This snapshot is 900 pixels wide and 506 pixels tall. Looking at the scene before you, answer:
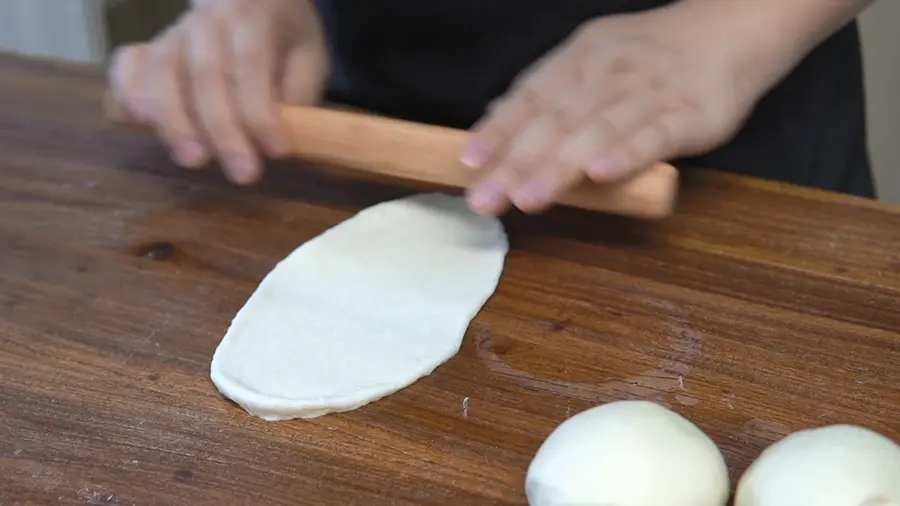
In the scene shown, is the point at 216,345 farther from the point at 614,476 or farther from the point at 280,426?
the point at 614,476

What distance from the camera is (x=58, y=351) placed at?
49 cm

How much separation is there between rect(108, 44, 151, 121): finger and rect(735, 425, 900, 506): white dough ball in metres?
0.45

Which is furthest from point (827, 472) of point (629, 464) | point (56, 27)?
point (56, 27)

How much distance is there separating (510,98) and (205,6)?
255 millimetres

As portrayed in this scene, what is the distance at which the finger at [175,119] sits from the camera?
61 centimetres

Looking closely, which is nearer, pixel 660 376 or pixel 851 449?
pixel 851 449

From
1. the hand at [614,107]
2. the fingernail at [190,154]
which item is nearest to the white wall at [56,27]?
the fingernail at [190,154]

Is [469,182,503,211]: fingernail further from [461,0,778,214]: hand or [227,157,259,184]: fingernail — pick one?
[227,157,259,184]: fingernail

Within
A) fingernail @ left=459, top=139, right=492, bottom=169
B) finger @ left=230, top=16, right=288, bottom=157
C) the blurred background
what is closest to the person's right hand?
finger @ left=230, top=16, right=288, bottom=157

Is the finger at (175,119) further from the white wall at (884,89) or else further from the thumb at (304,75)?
the white wall at (884,89)

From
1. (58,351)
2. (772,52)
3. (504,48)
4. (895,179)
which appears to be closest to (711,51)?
(772,52)

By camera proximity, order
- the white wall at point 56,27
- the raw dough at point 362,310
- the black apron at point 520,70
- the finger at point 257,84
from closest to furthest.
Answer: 1. the raw dough at point 362,310
2. the finger at point 257,84
3. the black apron at point 520,70
4. the white wall at point 56,27

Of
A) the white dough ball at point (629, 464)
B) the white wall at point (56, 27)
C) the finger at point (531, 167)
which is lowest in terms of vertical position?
the white wall at point (56, 27)

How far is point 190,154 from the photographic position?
0.61 m
